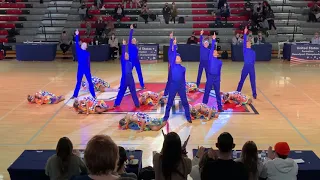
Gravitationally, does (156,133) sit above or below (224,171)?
below

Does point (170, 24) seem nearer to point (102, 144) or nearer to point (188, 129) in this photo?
point (188, 129)

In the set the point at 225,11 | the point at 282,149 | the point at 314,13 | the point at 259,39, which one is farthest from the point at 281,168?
the point at 314,13

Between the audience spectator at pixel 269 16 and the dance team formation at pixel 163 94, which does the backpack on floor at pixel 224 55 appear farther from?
the dance team formation at pixel 163 94

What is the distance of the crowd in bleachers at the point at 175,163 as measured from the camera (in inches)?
111

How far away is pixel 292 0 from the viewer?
22516mm

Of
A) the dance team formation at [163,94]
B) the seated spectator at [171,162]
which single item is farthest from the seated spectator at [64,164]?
the dance team formation at [163,94]

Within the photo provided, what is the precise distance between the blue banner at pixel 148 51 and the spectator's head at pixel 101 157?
15778mm

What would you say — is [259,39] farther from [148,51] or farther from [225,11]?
[148,51]

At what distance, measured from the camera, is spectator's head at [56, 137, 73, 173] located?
14.8ft

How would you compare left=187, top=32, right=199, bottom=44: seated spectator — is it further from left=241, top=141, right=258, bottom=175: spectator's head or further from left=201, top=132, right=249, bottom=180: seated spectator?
left=201, top=132, right=249, bottom=180: seated spectator

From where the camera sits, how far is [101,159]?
2.79 meters

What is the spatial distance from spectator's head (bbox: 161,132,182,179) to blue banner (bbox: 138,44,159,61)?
48.3 feet

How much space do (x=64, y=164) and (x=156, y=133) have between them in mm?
4100

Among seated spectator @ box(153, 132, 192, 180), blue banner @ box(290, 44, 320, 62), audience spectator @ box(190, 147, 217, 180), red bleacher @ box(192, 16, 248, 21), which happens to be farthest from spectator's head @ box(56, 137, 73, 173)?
red bleacher @ box(192, 16, 248, 21)
